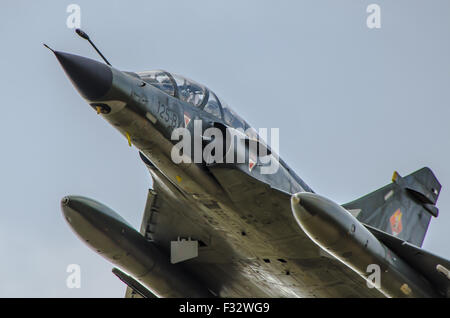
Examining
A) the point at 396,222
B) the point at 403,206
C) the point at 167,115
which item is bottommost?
the point at 396,222

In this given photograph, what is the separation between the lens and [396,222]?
542 inches

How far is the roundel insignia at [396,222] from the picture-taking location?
13669mm

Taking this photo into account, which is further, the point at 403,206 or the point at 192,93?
the point at 403,206

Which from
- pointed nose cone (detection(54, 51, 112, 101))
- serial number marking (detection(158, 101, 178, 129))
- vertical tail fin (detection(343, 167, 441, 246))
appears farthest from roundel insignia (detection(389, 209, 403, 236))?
pointed nose cone (detection(54, 51, 112, 101))

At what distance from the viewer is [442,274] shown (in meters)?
10.3

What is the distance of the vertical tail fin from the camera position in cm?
1327

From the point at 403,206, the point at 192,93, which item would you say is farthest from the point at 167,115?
the point at 403,206

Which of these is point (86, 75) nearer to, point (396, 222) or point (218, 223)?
point (218, 223)

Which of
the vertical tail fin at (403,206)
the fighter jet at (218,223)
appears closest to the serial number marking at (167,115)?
the fighter jet at (218,223)

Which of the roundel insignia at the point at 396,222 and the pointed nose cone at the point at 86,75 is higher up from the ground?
the pointed nose cone at the point at 86,75

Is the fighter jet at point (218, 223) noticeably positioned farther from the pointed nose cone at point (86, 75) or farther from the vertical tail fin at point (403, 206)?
the vertical tail fin at point (403, 206)

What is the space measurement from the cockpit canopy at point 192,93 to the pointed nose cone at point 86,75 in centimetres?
94

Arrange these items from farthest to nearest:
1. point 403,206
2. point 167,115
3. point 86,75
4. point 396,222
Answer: point 403,206, point 396,222, point 167,115, point 86,75

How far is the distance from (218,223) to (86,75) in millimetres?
3602
